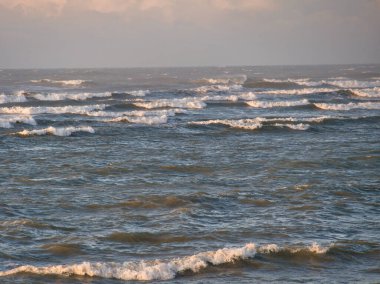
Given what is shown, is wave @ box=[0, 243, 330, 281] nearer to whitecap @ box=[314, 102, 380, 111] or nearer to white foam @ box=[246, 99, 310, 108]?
whitecap @ box=[314, 102, 380, 111]

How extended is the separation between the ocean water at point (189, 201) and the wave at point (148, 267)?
3 centimetres

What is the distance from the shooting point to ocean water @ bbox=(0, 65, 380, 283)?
13.0 metres

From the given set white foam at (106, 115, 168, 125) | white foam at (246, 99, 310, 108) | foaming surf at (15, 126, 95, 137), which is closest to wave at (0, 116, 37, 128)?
foaming surf at (15, 126, 95, 137)

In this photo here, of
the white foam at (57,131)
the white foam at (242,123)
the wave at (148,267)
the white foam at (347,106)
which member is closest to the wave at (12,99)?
the white foam at (57,131)

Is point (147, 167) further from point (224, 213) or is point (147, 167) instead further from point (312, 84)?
point (312, 84)

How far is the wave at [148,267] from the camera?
12.4 meters

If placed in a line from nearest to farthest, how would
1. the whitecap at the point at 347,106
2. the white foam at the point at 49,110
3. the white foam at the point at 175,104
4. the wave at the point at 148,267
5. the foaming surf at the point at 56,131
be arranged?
the wave at the point at 148,267
the foaming surf at the point at 56,131
the white foam at the point at 49,110
the whitecap at the point at 347,106
the white foam at the point at 175,104

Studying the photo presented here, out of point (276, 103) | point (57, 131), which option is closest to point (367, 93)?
point (276, 103)

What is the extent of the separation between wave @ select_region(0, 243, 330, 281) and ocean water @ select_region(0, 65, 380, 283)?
0.03 m

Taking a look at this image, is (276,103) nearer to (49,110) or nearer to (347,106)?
(347,106)

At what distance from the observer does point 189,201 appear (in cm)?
1825

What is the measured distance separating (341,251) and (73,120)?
86.3 ft

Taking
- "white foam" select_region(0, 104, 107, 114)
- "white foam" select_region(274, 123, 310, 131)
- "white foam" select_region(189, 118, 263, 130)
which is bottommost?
"white foam" select_region(274, 123, 310, 131)

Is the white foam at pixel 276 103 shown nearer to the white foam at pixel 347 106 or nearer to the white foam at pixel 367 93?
the white foam at pixel 347 106
